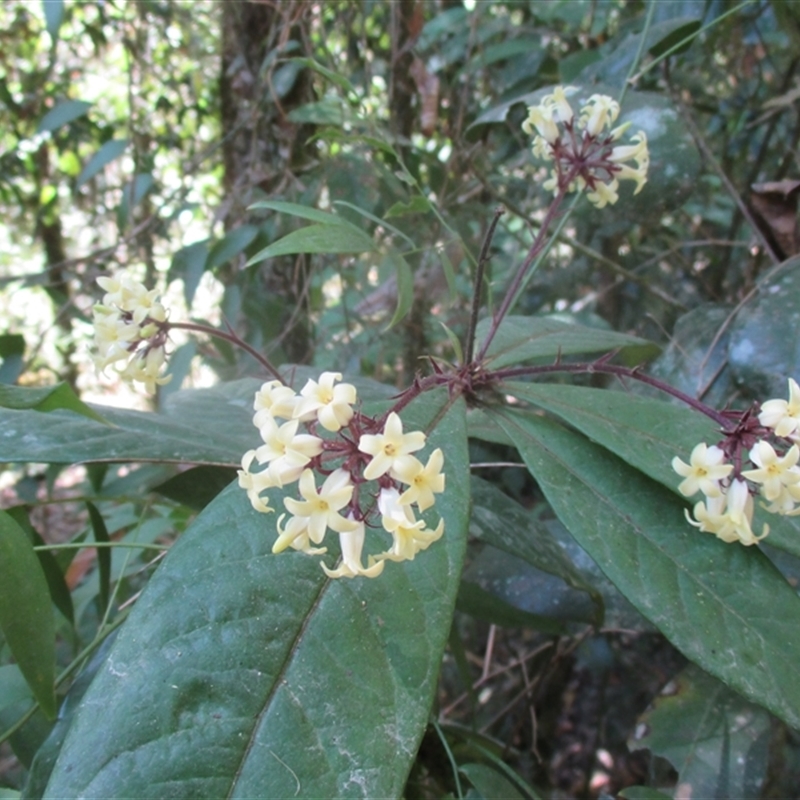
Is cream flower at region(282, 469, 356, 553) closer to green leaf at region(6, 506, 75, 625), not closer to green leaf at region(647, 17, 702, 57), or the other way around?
green leaf at region(6, 506, 75, 625)

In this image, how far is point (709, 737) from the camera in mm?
1015

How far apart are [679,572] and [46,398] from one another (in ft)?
2.20

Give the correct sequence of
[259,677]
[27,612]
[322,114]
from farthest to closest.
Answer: [322,114], [27,612], [259,677]

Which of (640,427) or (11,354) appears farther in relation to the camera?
(11,354)

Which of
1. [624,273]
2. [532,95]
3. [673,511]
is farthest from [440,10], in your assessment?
[673,511]

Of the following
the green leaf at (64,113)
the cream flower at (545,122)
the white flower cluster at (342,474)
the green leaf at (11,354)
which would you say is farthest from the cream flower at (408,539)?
the green leaf at (64,113)

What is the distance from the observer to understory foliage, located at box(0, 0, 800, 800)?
627 millimetres

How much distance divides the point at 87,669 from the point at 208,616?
359 mm

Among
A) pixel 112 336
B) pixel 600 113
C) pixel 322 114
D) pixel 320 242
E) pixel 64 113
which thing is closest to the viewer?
pixel 320 242

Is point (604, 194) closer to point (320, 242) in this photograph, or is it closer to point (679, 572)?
point (320, 242)

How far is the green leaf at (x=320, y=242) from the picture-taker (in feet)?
2.72

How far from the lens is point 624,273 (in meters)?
1.53

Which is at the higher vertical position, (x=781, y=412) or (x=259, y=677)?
(x=781, y=412)

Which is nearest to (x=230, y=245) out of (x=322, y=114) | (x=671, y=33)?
(x=322, y=114)
